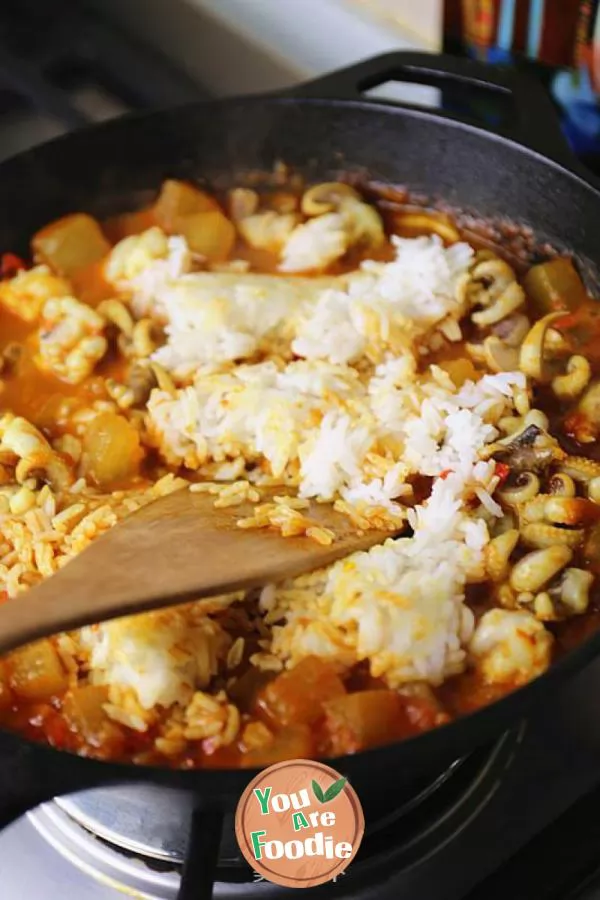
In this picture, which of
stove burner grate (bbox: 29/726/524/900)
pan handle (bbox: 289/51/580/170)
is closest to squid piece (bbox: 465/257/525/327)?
pan handle (bbox: 289/51/580/170)

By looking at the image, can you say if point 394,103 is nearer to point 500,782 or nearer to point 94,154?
point 94,154

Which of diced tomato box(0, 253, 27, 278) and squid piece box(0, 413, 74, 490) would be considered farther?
diced tomato box(0, 253, 27, 278)

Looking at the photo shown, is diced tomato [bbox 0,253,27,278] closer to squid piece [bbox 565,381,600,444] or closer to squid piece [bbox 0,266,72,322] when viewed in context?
squid piece [bbox 0,266,72,322]

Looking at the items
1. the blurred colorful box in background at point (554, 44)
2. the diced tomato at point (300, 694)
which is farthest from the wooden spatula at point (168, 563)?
the blurred colorful box in background at point (554, 44)

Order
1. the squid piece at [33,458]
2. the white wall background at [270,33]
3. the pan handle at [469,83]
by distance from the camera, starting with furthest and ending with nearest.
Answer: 1. the white wall background at [270,33]
2. the pan handle at [469,83]
3. the squid piece at [33,458]

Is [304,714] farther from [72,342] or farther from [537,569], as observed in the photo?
[72,342]

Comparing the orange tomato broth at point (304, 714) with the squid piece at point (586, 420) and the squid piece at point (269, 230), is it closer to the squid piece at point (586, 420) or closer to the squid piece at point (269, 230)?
the squid piece at point (586, 420)
